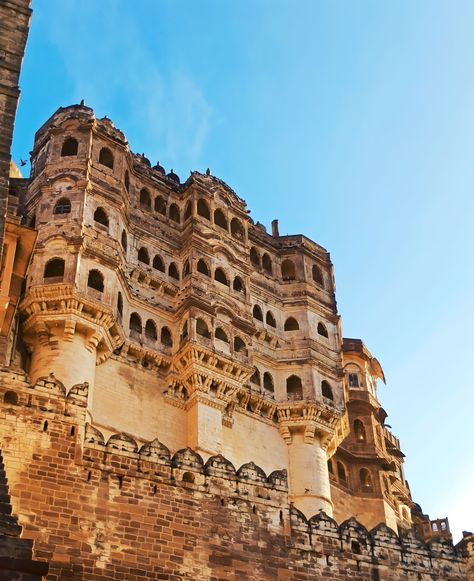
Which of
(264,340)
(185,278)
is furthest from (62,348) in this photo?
(264,340)

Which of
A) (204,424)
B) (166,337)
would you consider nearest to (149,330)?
(166,337)

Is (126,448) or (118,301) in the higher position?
(118,301)

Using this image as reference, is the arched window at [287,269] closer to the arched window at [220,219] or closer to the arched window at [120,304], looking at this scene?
the arched window at [220,219]

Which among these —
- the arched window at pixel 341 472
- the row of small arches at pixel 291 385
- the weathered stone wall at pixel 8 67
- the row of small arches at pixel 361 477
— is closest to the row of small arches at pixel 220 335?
the row of small arches at pixel 291 385

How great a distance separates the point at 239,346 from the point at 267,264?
5739mm

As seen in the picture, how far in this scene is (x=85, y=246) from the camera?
26.7m

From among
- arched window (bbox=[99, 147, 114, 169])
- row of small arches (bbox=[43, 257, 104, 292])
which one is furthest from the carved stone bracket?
arched window (bbox=[99, 147, 114, 169])

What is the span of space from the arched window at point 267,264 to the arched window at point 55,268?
33.9 ft

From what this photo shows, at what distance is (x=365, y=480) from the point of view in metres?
36.7

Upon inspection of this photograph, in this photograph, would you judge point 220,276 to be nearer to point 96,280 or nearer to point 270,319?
point 270,319

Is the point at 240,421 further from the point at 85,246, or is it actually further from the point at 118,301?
the point at 85,246

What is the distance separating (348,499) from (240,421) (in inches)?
329

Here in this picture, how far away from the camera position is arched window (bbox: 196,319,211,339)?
29.1 meters

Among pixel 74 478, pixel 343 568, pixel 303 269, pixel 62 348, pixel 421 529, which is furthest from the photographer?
pixel 421 529
